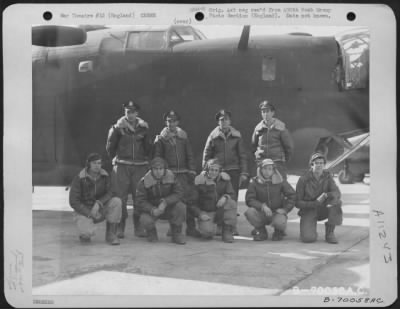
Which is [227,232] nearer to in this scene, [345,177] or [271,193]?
[271,193]

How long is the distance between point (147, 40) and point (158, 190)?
2.31 ft

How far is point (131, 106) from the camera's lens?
8.69 ft

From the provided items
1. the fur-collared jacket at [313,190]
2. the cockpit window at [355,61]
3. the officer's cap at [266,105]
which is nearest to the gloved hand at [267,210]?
the fur-collared jacket at [313,190]

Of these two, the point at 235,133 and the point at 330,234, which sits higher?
the point at 235,133

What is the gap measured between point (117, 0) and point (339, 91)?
1.11 meters

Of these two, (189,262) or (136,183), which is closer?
(189,262)

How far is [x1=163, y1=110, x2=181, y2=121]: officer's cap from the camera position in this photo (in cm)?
264

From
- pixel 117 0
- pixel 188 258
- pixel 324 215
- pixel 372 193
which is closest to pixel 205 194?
pixel 188 258

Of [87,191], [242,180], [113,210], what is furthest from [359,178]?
[87,191]

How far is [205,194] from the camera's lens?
268cm

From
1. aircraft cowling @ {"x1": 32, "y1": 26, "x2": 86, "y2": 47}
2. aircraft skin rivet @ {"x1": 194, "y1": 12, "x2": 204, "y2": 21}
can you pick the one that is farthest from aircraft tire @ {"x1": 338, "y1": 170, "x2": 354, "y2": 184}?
A: aircraft cowling @ {"x1": 32, "y1": 26, "x2": 86, "y2": 47}

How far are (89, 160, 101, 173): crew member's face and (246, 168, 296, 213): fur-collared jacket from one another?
2.33 feet

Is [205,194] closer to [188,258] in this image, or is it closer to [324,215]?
[188,258]

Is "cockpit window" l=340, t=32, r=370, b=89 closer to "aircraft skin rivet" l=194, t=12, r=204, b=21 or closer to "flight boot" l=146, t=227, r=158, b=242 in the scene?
"aircraft skin rivet" l=194, t=12, r=204, b=21
